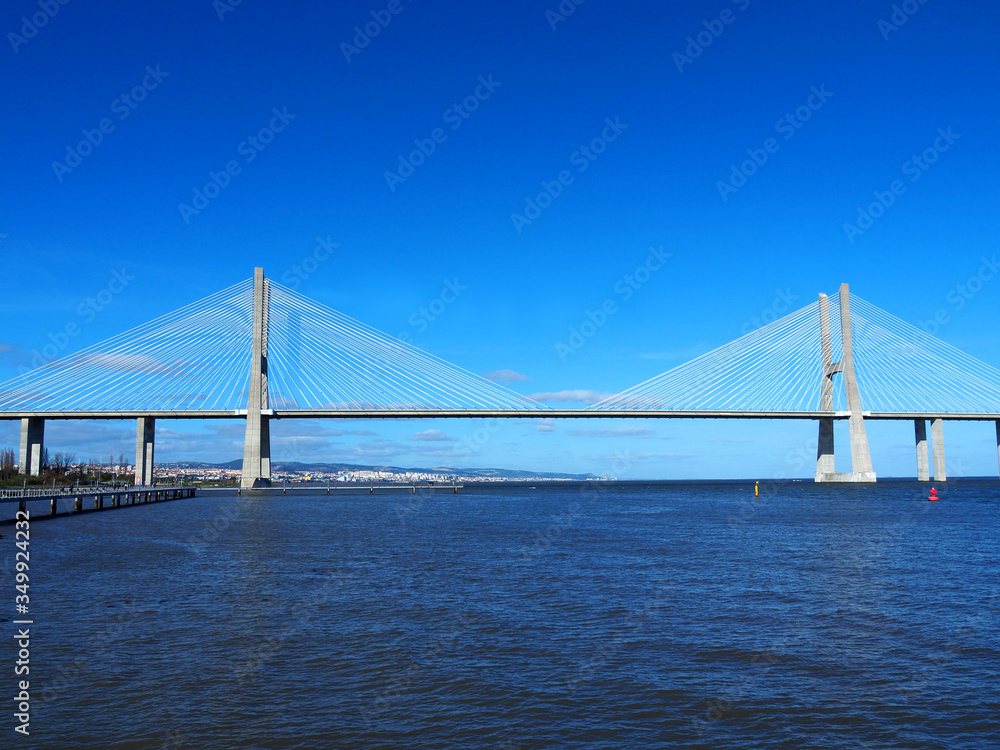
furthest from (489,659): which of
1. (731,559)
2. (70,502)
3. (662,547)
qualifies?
(70,502)

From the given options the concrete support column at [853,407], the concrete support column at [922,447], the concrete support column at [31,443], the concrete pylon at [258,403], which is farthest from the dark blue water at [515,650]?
the concrete support column at [922,447]

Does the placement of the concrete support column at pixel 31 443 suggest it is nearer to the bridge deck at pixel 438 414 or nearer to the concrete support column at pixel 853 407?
the bridge deck at pixel 438 414

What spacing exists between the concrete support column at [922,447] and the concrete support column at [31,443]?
3708 inches

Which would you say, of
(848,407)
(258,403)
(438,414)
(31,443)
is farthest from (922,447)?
(31,443)

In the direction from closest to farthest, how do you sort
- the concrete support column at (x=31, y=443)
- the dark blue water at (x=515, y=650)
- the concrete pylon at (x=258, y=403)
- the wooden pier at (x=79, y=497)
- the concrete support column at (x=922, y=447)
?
the dark blue water at (x=515, y=650) → the wooden pier at (x=79, y=497) → the concrete pylon at (x=258, y=403) → the concrete support column at (x=31, y=443) → the concrete support column at (x=922, y=447)

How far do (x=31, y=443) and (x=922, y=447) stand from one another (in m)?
96.9

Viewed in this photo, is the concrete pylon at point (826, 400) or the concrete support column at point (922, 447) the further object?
the concrete support column at point (922, 447)

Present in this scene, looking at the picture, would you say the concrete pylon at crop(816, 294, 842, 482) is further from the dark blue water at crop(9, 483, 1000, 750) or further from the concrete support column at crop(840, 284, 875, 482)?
the dark blue water at crop(9, 483, 1000, 750)

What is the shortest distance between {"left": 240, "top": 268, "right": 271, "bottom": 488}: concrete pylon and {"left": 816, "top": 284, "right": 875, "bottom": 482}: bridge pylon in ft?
184

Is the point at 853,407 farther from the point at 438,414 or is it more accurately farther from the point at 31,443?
the point at 31,443

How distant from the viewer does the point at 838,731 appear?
307 inches

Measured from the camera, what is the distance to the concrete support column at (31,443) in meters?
72.8

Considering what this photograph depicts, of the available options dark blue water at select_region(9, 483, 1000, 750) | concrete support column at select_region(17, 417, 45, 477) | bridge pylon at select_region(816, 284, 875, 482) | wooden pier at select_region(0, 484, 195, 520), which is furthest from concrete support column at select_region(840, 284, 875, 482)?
concrete support column at select_region(17, 417, 45, 477)

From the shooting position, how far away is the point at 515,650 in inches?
428
